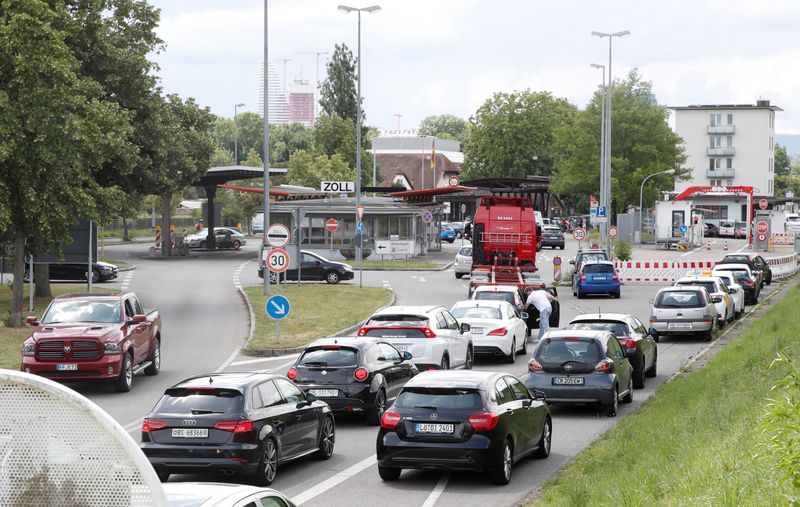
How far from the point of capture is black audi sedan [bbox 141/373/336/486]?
46.3ft

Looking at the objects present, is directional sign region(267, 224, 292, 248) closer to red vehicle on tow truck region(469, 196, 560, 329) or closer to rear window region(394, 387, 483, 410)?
red vehicle on tow truck region(469, 196, 560, 329)

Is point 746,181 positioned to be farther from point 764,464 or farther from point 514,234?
point 764,464

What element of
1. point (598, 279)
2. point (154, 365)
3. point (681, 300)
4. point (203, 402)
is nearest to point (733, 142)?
point (598, 279)

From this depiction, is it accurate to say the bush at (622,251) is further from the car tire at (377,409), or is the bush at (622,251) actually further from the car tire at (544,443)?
the car tire at (544,443)

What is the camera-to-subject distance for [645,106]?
107 metres

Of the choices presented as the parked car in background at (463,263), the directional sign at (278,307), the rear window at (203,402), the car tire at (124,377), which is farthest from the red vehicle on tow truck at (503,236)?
the rear window at (203,402)

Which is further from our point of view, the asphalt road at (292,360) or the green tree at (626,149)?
the green tree at (626,149)

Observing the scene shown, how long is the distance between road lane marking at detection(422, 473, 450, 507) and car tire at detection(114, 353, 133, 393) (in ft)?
33.8

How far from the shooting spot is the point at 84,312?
24.8m

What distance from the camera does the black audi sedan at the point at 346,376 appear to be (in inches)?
751

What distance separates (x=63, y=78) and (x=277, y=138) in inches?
6316

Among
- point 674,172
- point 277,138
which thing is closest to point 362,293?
point 674,172

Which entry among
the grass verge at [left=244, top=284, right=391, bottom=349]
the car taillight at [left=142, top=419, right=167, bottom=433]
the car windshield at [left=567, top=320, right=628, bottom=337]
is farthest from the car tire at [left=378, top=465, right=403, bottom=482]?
the grass verge at [left=244, top=284, right=391, bottom=349]

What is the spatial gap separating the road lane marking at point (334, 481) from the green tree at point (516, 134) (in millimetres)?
115197
